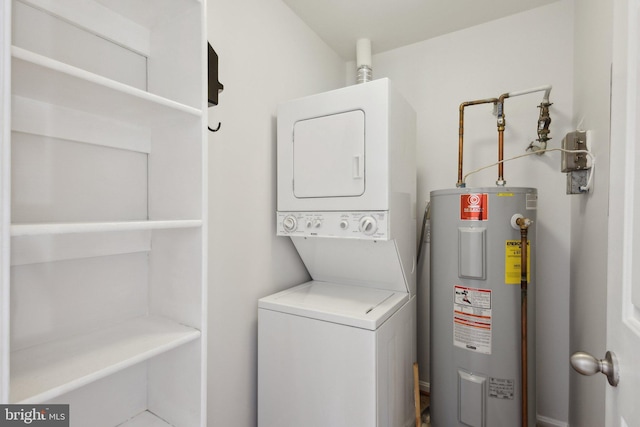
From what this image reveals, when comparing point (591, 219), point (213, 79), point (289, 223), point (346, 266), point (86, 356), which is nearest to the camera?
point (86, 356)

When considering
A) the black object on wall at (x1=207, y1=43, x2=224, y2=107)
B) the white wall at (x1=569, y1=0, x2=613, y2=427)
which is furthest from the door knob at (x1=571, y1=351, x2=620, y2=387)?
the black object on wall at (x1=207, y1=43, x2=224, y2=107)

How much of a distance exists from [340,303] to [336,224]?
433 mm

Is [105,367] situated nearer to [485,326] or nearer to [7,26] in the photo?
[7,26]

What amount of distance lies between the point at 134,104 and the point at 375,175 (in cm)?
108

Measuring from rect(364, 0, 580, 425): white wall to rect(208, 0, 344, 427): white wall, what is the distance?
119 cm

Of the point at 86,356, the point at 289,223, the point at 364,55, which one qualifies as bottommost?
the point at 86,356

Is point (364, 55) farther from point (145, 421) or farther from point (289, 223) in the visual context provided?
point (145, 421)

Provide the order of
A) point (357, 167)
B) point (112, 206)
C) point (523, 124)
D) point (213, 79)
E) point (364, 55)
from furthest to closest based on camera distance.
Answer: point (364, 55)
point (523, 124)
point (357, 167)
point (213, 79)
point (112, 206)

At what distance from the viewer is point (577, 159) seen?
→ 155 centimetres

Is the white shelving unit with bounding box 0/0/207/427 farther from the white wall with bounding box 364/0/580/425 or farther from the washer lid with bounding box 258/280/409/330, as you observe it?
the white wall with bounding box 364/0/580/425

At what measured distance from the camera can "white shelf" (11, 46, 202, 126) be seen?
28.5 inches

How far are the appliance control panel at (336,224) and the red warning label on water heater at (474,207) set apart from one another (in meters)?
0.50

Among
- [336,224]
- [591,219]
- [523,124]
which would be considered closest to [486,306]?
[591,219]

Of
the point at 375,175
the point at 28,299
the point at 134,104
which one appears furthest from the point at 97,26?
the point at 375,175
